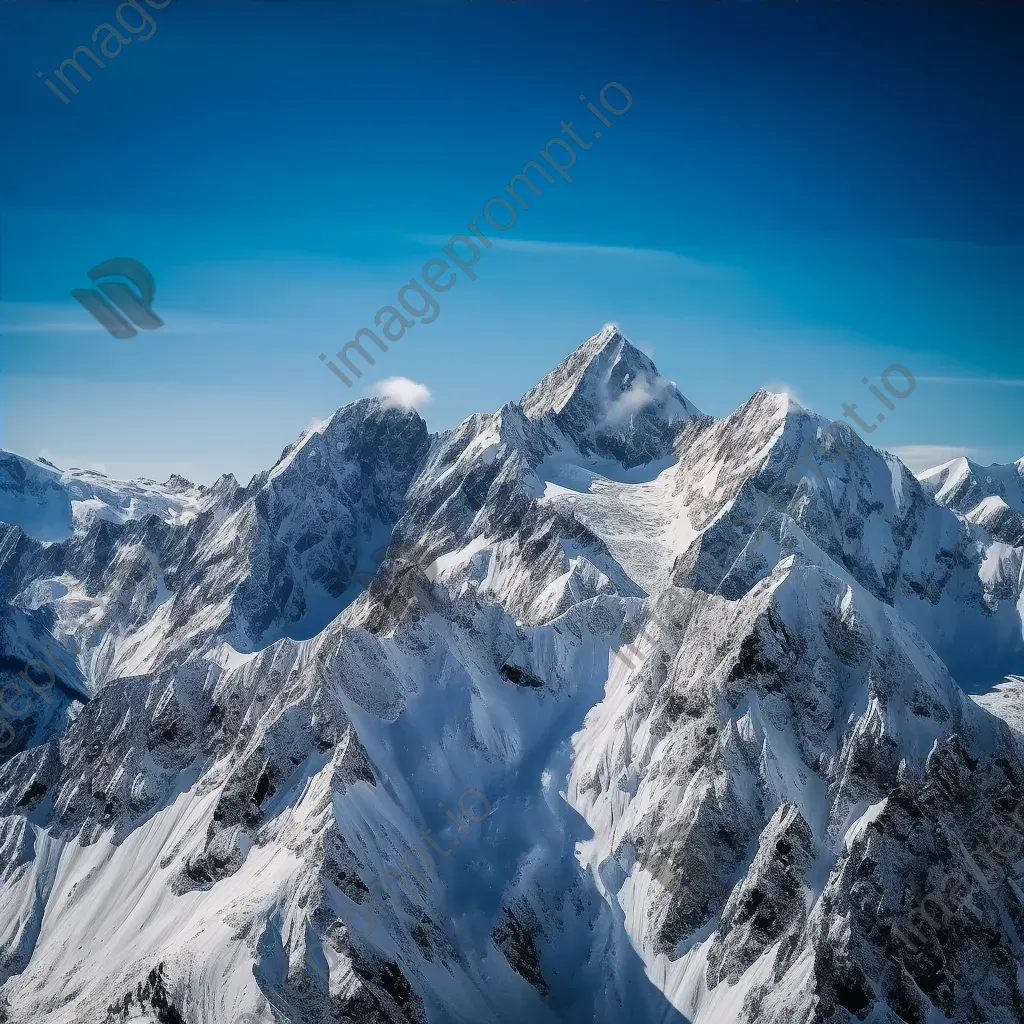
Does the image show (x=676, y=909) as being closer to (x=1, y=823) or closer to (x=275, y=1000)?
(x=275, y=1000)

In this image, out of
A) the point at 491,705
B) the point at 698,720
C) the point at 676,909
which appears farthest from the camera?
the point at 491,705

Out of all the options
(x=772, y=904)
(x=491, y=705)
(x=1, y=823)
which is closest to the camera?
(x=772, y=904)

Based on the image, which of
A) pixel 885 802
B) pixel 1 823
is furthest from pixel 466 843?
pixel 1 823

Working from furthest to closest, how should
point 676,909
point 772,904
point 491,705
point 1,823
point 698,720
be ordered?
point 1,823, point 491,705, point 698,720, point 676,909, point 772,904

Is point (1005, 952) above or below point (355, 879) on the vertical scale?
above

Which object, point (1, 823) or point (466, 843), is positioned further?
point (1, 823)

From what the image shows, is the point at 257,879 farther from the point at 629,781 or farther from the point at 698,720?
the point at 698,720

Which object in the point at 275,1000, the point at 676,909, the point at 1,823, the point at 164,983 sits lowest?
the point at 1,823

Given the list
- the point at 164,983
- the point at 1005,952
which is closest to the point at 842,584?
the point at 1005,952

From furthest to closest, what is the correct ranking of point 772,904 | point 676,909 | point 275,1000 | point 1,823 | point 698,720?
point 1,823, point 698,720, point 676,909, point 772,904, point 275,1000
